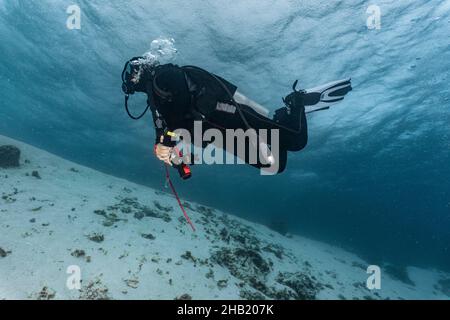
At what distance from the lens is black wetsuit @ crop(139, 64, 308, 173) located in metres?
4.82

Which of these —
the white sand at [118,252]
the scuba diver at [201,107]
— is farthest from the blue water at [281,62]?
the white sand at [118,252]

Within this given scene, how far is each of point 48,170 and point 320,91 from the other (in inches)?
383

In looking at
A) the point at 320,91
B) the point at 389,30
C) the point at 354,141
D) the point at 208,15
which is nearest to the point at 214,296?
the point at 320,91

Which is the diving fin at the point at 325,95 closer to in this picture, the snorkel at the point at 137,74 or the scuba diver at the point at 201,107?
the scuba diver at the point at 201,107

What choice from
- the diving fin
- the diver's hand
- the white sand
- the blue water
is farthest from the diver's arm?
the blue water

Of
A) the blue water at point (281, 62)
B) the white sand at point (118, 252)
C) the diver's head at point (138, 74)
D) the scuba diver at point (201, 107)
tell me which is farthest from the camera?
the blue water at point (281, 62)

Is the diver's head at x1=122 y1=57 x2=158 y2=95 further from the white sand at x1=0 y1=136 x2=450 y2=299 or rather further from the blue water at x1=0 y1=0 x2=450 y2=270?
the blue water at x1=0 y1=0 x2=450 y2=270

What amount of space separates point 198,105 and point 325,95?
363 cm

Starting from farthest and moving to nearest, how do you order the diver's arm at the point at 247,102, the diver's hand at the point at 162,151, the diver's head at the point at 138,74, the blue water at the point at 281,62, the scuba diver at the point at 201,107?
1. the blue water at the point at 281,62
2. the diver's arm at the point at 247,102
3. the diver's head at the point at 138,74
4. the scuba diver at the point at 201,107
5. the diver's hand at the point at 162,151

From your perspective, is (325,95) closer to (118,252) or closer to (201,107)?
(201,107)

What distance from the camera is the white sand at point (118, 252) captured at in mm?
5066

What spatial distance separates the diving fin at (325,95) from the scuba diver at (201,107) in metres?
0.03

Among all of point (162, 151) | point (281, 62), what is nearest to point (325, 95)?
point (162, 151)
